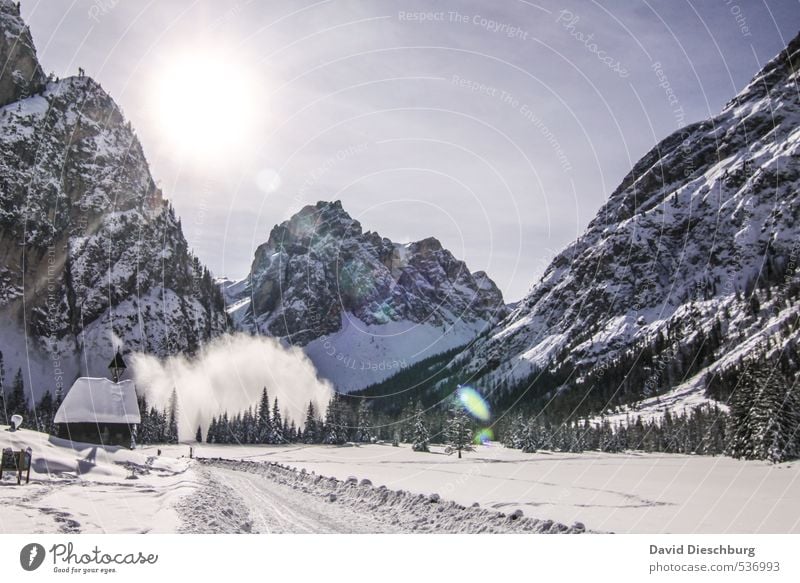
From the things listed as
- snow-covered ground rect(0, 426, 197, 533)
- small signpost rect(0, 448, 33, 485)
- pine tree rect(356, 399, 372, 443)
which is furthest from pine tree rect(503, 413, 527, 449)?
small signpost rect(0, 448, 33, 485)

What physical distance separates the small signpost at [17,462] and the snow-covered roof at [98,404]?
2810 centimetres

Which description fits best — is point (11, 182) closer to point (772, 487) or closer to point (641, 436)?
point (641, 436)

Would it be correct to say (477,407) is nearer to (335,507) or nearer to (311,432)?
(311,432)

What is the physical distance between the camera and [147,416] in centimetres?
10994

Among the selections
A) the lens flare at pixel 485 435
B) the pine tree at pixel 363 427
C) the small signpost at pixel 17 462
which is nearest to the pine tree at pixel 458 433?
Result: the lens flare at pixel 485 435

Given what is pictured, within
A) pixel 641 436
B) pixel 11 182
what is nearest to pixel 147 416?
pixel 641 436

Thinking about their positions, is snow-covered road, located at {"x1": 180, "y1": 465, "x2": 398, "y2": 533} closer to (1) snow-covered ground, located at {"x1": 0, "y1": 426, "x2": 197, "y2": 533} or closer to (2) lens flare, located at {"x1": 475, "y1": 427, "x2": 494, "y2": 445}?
(1) snow-covered ground, located at {"x1": 0, "y1": 426, "x2": 197, "y2": 533}

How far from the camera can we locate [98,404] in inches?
1764

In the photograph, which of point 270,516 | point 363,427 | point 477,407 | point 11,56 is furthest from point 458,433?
point 11,56

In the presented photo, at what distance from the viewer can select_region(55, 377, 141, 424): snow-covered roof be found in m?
43.3

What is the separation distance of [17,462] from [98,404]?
1167 inches

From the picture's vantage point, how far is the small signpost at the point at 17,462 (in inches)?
707

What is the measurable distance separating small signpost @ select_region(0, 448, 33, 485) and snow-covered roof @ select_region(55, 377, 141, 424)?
28.1 metres
